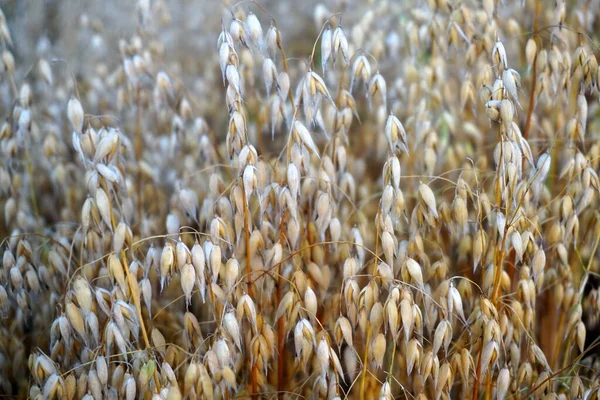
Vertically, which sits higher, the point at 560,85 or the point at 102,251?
the point at 560,85

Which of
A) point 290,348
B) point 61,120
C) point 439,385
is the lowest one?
point 290,348

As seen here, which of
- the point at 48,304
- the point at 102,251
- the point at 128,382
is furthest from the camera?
the point at 48,304

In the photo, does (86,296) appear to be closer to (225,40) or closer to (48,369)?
(48,369)

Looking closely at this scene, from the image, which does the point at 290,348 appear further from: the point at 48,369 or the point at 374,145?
the point at 374,145

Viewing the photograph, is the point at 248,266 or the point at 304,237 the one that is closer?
the point at 248,266

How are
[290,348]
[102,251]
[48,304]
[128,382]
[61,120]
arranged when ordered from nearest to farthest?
[128,382] < [102,251] < [48,304] < [290,348] < [61,120]

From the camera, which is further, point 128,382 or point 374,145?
point 374,145

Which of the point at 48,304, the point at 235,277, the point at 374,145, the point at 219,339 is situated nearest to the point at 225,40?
the point at 235,277
